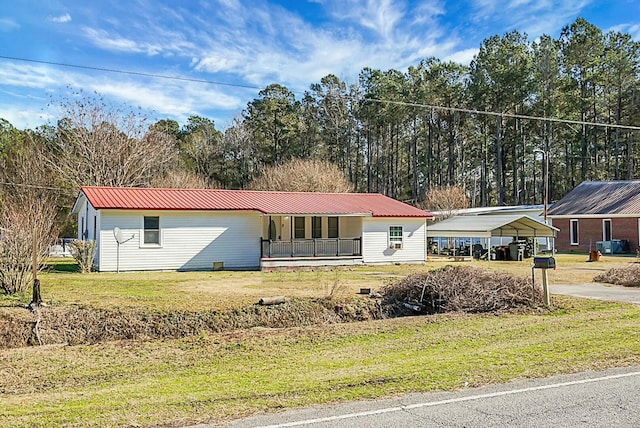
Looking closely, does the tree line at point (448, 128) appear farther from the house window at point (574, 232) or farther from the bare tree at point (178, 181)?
the house window at point (574, 232)

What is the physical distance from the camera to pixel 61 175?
34.9 metres

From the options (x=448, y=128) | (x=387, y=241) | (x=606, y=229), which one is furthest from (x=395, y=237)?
(x=448, y=128)

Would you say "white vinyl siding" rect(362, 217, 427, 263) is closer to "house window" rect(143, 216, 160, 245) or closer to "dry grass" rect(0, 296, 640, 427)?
"house window" rect(143, 216, 160, 245)

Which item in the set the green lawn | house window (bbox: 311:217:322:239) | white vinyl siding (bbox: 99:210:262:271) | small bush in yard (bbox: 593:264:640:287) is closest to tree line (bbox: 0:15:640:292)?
house window (bbox: 311:217:322:239)

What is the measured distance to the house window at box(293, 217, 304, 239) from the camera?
86.6ft

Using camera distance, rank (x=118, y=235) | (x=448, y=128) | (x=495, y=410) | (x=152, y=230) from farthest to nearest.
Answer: (x=448, y=128) → (x=152, y=230) → (x=118, y=235) → (x=495, y=410)

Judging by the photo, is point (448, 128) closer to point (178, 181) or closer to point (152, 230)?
point (178, 181)

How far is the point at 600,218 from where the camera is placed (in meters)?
36.9

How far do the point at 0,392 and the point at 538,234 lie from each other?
2960 cm

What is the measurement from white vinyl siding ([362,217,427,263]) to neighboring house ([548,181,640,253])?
15.8m

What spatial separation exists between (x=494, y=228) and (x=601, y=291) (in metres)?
12.9

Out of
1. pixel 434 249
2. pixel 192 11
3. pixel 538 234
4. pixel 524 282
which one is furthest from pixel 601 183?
pixel 192 11

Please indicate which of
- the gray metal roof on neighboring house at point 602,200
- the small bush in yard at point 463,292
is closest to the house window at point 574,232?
the gray metal roof on neighboring house at point 602,200

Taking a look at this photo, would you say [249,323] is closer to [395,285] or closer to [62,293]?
[395,285]
